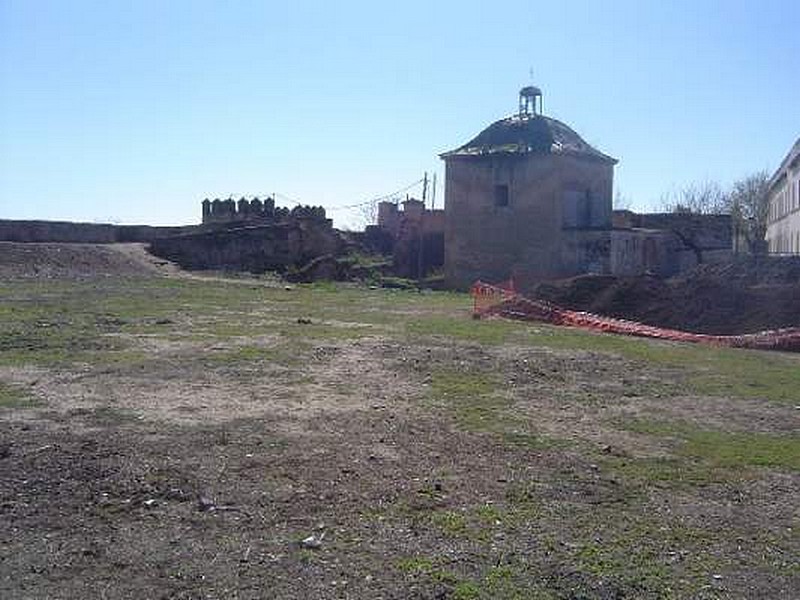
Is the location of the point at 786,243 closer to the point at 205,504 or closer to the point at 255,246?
the point at 255,246

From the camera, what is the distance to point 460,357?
14.2m

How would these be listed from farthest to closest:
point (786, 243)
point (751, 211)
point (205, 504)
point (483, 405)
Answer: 1. point (751, 211)
2. point (786, 243)
3. point (483, 405)
4. point (205, 504)

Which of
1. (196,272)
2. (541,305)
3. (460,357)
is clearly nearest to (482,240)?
(196,272)

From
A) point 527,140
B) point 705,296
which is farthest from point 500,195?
point 705,296

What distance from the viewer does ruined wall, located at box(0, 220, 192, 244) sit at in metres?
38.0

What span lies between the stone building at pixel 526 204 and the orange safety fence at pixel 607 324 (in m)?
8.80

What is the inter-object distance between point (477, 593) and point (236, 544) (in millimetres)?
1522

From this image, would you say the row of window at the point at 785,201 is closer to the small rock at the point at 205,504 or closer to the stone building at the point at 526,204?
the stone building at the point at 526,204

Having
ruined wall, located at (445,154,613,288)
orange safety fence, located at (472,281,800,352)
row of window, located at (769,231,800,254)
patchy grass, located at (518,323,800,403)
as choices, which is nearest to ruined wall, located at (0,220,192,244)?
ruined wall, located at (445,154,613,288)

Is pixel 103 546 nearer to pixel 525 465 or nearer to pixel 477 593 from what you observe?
pixel 477 593

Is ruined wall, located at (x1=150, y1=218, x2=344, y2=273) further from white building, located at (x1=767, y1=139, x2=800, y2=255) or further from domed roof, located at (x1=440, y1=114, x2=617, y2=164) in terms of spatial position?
white building, located at (x1=767, y1=139, x2=800, y2=255)

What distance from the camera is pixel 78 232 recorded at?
130 feet

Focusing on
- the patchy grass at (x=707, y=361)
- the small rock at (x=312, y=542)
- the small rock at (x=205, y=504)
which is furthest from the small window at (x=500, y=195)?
the small rock at (x=312, y=542)

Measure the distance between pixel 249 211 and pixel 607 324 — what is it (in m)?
28.7
